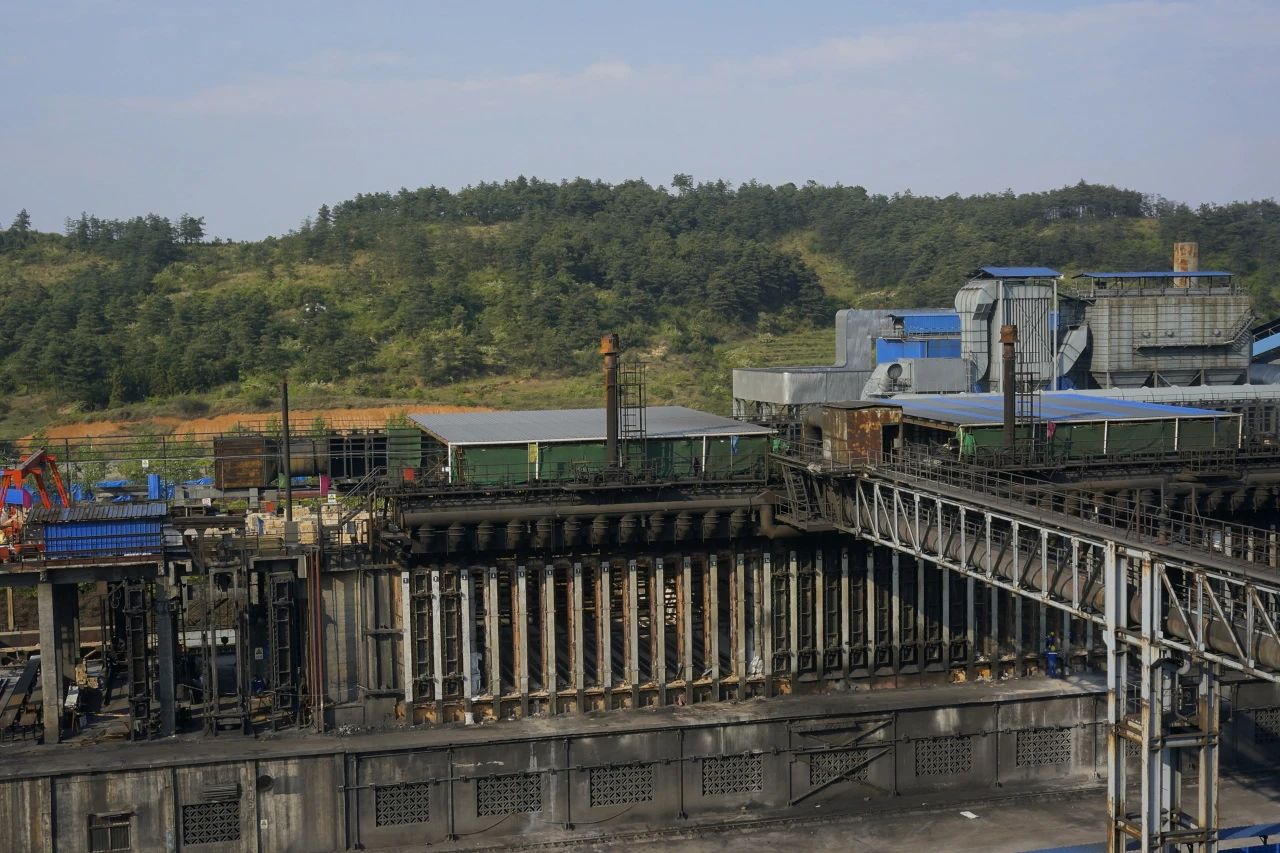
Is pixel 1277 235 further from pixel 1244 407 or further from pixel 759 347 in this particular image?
pixel 1244 407

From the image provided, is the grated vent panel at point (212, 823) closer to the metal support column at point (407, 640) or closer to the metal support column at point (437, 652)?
the metal support column at point (407, 640)

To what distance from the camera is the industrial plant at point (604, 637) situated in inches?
1275

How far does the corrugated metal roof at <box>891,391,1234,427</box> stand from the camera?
42781 mm

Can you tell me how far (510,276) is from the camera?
346 ft

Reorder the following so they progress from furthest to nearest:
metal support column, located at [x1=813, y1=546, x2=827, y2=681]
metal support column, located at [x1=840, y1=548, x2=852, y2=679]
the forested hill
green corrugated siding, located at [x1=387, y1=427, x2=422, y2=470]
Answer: the forested hill
green corrugated siding, located at [x1=387, y1=427, x2=422, y2=470]
metal support column, located at [x1=840, y1=548, x2=852, y2=679]
metal support column, located at [x1=813, y1=546, x2=827, y2=681]

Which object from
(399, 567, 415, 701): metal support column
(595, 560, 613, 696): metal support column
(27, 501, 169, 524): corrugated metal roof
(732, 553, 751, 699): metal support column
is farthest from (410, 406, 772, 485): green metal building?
(27, 501, 169, 524): corrugated metal roof

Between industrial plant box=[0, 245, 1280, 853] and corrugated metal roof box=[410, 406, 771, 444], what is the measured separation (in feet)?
→ 0.75

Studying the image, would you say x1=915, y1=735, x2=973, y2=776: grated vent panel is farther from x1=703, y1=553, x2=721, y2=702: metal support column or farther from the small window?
the small window

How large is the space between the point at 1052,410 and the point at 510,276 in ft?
212

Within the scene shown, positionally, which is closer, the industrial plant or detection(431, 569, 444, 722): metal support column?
the industrial plant

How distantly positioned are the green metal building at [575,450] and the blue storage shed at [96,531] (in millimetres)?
7500

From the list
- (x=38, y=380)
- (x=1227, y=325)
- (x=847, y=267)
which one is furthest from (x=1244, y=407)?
(x=847, y=267)

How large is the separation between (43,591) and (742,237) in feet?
346

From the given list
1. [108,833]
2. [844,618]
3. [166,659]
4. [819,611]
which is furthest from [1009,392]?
[108,833]
